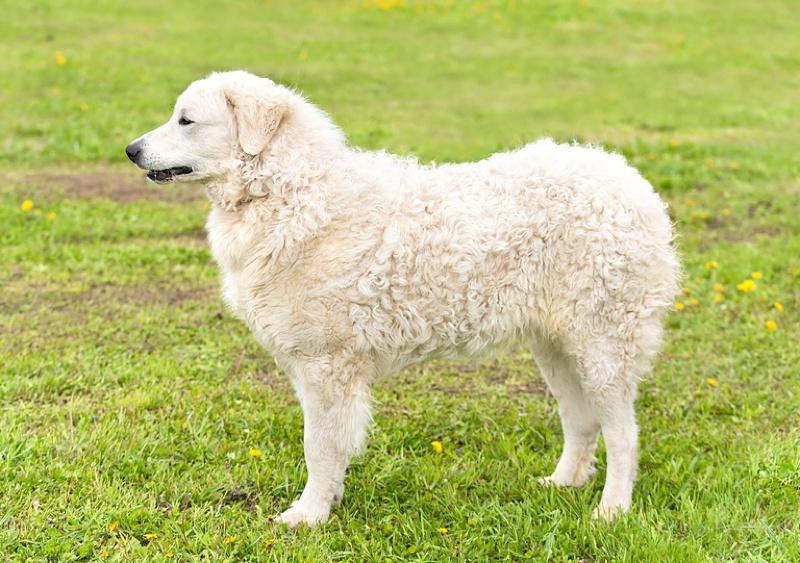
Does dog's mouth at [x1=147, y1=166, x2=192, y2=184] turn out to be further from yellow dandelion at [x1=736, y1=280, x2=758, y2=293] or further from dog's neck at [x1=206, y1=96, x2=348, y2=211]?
yellow dandelion at [x1=736, y1=280, x2=758, y2=293]

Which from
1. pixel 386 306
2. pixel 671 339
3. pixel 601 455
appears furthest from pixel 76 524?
pixel 671 339

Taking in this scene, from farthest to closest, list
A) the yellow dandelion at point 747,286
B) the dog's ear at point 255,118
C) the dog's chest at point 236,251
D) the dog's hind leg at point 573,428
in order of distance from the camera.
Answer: the yellow dandelion at point 747,286 < the dog's hind leg at point 573,428 < the dog's chest at point 236,251 < the dog's ear at point 255,118

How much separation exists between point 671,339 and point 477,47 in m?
13.7

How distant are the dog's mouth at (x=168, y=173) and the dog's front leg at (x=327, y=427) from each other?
3.58ft

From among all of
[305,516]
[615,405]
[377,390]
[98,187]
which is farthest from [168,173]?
[98,187]

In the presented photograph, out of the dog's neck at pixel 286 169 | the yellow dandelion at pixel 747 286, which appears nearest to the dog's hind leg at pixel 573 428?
the dog's neck at pixel 286 169

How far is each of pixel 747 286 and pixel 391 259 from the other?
3969 mm

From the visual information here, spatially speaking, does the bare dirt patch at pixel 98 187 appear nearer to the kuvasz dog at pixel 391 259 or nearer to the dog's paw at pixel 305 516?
the kuvasz dog at pixel 391 259

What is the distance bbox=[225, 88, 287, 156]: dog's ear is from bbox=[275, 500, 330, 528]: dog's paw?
1.71 metres

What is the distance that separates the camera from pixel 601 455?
4895 millimetres

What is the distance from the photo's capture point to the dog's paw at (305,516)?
13.7ft

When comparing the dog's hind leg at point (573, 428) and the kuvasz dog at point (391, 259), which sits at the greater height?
the kuvasz dog at point (391, 259)

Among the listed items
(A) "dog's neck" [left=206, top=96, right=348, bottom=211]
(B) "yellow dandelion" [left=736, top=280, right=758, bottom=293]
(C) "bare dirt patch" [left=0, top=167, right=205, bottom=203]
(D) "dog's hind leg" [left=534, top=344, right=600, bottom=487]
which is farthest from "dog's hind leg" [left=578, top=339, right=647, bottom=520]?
(C) "bare dirt patch" [left=0, top=167, right=205, bottom=203]

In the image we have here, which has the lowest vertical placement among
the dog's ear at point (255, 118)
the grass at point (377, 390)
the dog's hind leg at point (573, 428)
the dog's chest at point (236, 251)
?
the grass at point (377, 390)
